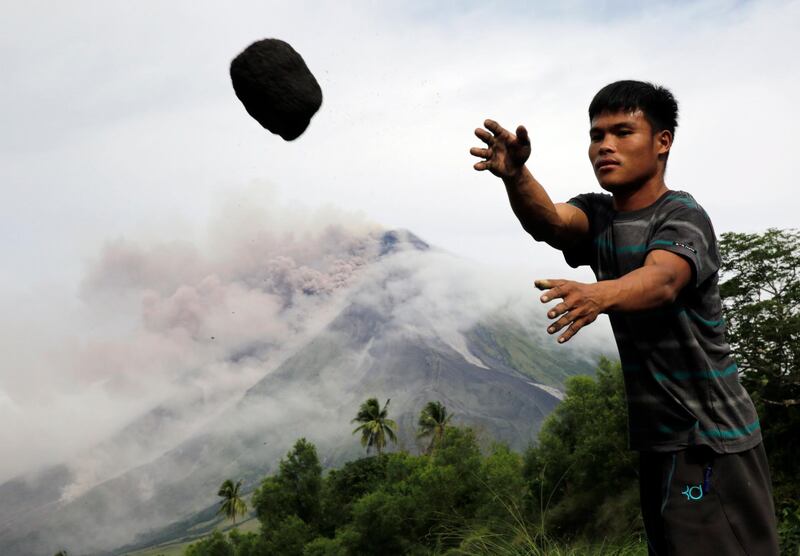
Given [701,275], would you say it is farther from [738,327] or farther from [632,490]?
[632,490]

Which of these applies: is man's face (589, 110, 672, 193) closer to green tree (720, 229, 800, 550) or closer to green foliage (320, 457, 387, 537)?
green tree (720, 229, 800, 550)

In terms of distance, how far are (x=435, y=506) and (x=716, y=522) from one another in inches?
1604

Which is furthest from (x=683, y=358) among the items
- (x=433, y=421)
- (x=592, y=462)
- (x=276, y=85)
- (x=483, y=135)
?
(x=433, y=421)

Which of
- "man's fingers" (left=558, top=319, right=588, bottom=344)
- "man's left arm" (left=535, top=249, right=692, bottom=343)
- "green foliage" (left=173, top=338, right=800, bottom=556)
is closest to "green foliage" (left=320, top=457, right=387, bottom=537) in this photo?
"green foliage" (left=173, top=338, right=800, bottom=556)

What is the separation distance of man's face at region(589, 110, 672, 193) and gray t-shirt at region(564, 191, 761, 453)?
171 mm

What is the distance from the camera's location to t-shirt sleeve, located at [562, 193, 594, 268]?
11.0ft

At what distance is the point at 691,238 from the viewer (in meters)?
2.74

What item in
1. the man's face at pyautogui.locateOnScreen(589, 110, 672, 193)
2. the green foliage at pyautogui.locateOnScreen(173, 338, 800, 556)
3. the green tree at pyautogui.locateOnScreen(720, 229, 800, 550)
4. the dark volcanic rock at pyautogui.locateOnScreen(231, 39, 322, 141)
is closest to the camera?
the man's face at pyautogui.locateOnScreen(589, 110, 672, 193)

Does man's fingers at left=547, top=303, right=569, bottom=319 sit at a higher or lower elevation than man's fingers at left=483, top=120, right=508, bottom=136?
lower

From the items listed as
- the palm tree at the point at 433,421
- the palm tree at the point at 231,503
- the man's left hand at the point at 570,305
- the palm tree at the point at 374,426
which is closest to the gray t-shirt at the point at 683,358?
the man's left hand at the point at 570,305

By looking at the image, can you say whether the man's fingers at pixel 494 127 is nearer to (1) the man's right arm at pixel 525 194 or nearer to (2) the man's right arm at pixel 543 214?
(1) the man's right arm at pixel 525 194

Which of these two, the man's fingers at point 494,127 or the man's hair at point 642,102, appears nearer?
the man's fingers at point 494,127

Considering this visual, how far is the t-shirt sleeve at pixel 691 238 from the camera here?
105 inches

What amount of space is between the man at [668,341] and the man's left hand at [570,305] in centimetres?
23
